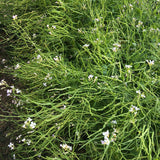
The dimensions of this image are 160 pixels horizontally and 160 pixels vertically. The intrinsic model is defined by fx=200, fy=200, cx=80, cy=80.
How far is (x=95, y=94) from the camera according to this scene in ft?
4.71

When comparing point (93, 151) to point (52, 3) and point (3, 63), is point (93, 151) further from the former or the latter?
point (52, 3)

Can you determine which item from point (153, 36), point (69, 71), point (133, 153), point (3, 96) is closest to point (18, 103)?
point (3, 96)

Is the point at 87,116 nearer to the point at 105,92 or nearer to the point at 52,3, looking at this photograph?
the point at 105,92

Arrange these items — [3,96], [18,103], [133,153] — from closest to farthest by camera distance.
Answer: [133,153] → [18,103] → [3,96]

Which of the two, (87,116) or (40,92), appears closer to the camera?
(87,116)

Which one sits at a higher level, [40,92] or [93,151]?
[40,92]

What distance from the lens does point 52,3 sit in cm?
231

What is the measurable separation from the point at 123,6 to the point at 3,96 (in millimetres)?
1445

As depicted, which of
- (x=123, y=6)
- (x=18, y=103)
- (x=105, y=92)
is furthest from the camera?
(x=123, y=6)

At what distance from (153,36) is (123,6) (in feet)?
1.56

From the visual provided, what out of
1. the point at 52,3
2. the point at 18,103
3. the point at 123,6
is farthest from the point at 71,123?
the point at 52,3

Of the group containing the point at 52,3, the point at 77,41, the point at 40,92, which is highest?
the point at 52,3

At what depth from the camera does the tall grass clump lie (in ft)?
4.17

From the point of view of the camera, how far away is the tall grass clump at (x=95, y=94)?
4.17ft
